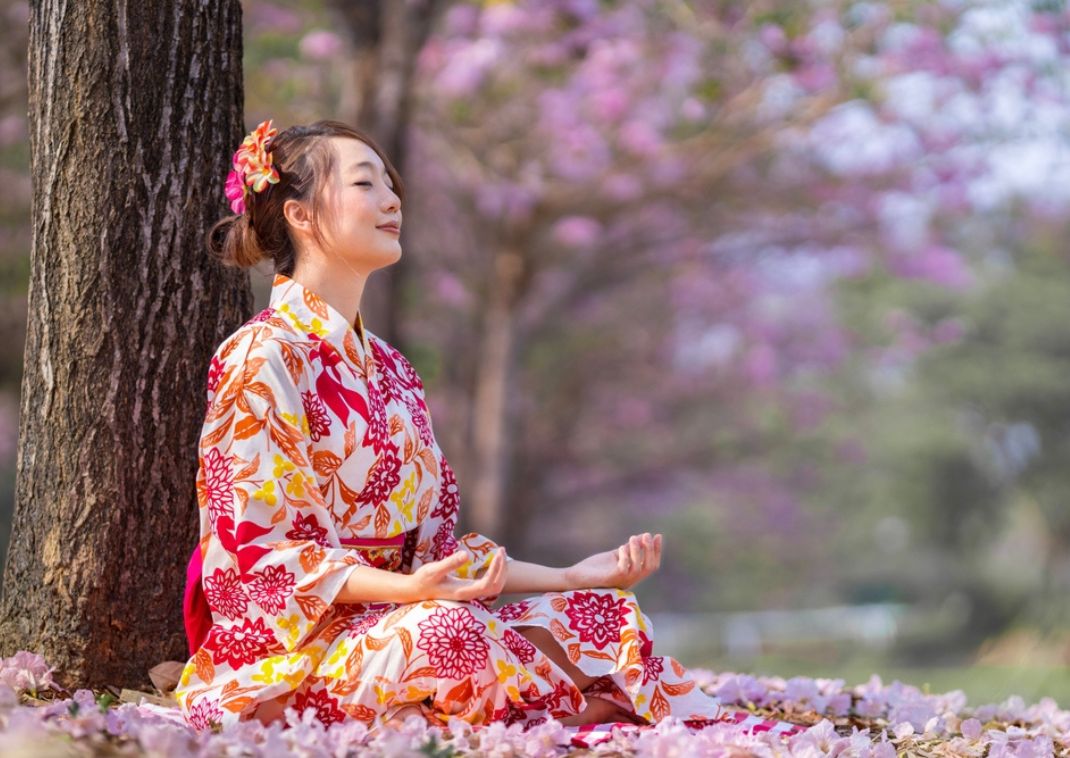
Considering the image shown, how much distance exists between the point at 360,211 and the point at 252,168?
247mm

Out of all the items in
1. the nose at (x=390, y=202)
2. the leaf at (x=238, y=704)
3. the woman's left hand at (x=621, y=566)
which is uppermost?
the nose at (x=390, y=202)

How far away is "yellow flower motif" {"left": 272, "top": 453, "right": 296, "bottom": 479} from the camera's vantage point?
7.73 ft

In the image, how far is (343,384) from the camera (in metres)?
2.53

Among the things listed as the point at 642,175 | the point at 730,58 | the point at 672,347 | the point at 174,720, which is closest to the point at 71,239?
the point at 174,720

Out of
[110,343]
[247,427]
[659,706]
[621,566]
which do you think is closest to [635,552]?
[621,566]

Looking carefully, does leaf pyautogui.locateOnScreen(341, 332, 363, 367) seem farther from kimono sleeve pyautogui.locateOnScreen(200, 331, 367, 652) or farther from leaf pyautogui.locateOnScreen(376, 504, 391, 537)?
leaf pyautogui.locateOnScreen(376, 504, 391, 537)

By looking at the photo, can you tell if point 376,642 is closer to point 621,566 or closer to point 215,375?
point 621,566

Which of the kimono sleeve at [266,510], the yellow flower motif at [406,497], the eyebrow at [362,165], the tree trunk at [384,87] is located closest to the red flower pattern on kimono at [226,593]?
the kimono sleeve at [266,510]

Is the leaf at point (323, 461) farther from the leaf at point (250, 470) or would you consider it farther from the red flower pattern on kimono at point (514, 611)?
the red flower pattern on kimono at point (514, 611)

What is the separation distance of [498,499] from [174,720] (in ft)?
20.3

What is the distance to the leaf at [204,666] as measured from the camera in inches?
95.0

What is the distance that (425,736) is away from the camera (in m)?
2.19

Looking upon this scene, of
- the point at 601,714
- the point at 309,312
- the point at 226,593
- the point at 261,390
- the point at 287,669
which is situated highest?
the point at 309,312

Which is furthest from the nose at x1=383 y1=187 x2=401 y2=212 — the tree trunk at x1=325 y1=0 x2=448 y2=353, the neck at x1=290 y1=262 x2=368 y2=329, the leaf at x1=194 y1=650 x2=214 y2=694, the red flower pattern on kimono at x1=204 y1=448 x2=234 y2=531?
the tree trunk at x1=325 y1=0 x2=448 y2=353
